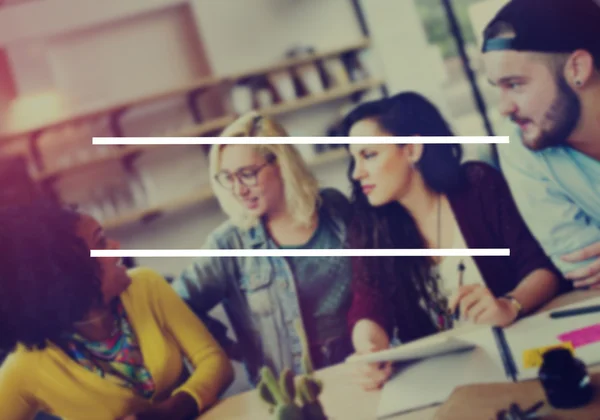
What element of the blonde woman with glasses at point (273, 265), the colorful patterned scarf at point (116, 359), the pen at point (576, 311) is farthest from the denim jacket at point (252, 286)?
the pen at point (576, 311)

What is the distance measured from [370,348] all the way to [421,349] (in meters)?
0.14

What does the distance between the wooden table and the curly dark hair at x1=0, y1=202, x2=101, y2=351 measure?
0.48 meters

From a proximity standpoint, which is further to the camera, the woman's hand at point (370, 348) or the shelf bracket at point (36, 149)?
the shelf bracket at point (36, 149)

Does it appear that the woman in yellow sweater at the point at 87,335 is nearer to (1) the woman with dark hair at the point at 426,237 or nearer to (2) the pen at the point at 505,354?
(1) the woman with dark hair at the point at 426,237

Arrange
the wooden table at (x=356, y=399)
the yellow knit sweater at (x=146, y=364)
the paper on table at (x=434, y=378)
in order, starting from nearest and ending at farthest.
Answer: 1. the wooden table at (x=356, y=399)
2. the paper on table at (x=434, y=378)
3. the yellow knit sweater at (x=146, y=364)

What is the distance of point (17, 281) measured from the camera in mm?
1611

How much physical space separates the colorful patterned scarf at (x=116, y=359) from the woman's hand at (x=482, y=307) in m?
0.87

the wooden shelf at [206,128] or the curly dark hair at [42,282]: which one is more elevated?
the wooden shelf at [206,128]

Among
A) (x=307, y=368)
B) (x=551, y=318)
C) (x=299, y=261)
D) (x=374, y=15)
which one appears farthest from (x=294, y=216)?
(x=551, y=318)

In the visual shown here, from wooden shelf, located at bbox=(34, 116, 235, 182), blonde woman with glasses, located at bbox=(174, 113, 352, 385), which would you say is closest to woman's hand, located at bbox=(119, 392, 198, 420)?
blonde woman with glasses, located at bbox=(174, 113, 352, 385)

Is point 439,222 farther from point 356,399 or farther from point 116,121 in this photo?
point 116,121

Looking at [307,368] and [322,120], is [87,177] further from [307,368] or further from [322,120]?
[307,368]

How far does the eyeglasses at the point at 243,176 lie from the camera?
1.65 metres

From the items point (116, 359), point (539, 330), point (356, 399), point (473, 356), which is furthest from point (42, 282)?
point (539, 330)
